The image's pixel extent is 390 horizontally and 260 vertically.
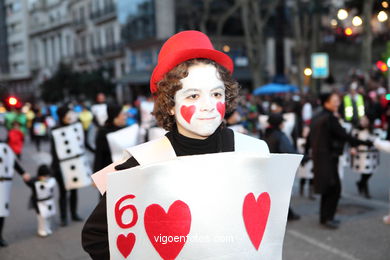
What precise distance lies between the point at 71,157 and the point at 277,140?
2.96 metres

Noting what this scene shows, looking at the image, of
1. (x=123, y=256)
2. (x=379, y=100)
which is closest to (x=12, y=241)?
(x=123, y=256)

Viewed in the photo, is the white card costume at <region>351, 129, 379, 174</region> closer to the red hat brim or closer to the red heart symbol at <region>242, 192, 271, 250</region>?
the red hat brim

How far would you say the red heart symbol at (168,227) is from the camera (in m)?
1.90

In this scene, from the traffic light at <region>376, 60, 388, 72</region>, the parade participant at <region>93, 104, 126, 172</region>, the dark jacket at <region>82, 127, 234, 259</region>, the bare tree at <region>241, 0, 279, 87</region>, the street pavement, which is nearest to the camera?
the dark jacket at <region>82, 127, 234, 259</region>

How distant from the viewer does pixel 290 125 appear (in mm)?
8656

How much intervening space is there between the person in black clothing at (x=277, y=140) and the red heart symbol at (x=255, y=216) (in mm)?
4197

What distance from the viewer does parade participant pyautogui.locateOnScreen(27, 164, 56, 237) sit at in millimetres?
6078

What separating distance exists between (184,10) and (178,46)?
33677 mm

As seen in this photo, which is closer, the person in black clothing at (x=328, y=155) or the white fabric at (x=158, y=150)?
the white fabric at (x=158, y=150)

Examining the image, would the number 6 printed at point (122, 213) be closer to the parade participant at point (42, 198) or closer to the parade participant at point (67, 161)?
the parade participant at point (42, 198)

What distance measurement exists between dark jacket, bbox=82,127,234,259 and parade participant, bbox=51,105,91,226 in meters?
4.66

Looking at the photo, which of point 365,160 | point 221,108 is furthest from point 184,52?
point 365,160

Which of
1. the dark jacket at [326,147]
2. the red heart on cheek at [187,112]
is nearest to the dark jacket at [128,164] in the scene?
the red heart on cheek at [187,112]

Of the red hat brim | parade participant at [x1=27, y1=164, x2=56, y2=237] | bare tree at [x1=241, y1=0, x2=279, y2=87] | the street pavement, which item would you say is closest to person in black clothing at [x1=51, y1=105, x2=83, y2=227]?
the street pavement
